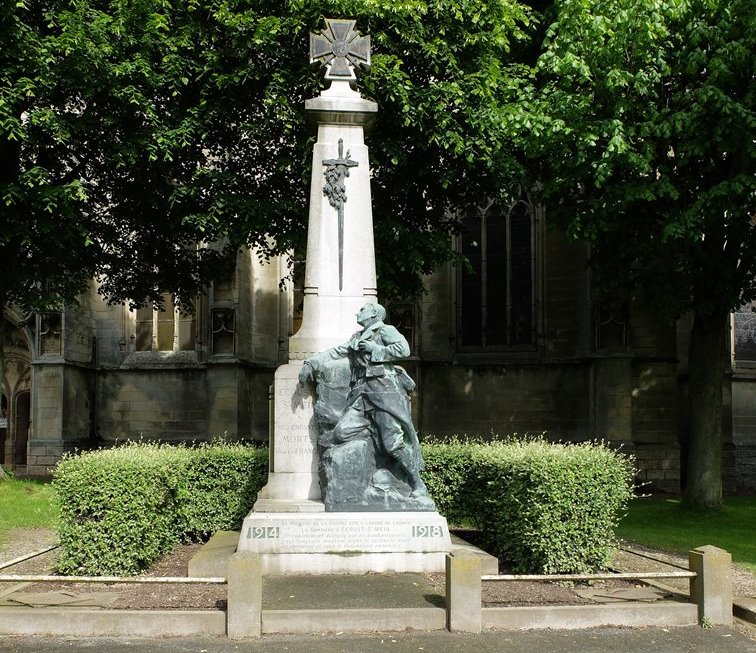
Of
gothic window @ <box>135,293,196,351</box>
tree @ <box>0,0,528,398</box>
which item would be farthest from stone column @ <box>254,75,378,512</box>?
gothic window @ <box>135,293,196,351</box>

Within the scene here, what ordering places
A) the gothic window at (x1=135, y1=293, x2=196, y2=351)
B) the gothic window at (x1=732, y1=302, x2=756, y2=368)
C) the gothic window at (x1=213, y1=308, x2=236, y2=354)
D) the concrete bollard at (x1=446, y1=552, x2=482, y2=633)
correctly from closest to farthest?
the concrete bollard at (x1=446, y1=552, x2=482, y2=633), the gothic window at (x1=213, y1=308, x2=236, y2=354), the gothic window at (x1=732, y1=302, x2=756, y2=368), the gothic window at (x1=135, y1=293, x2=196, y2=351)

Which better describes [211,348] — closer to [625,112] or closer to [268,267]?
[268,267]

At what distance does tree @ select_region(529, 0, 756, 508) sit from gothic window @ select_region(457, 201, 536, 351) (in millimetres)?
6870

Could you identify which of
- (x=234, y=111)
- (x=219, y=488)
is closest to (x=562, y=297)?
(x=234, y=111)

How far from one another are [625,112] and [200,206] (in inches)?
326

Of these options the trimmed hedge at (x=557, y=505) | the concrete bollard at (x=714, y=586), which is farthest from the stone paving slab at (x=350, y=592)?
the concrete bollard at (x=714, y=586)

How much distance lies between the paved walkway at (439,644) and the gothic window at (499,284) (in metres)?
16.4

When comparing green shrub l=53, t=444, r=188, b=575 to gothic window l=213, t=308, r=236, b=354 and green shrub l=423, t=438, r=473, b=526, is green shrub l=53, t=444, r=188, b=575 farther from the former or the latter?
gothic window l=213, t=308, r=236, b=354

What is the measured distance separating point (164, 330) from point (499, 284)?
10030mm

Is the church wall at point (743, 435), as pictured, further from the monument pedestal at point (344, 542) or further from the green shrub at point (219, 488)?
the monument pedestal at point (344, 542)

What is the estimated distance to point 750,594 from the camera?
8.74 metres

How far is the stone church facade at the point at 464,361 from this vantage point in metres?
21.5

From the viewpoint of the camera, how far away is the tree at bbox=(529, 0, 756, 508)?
42.4 ft

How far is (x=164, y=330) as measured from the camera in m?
24.1
